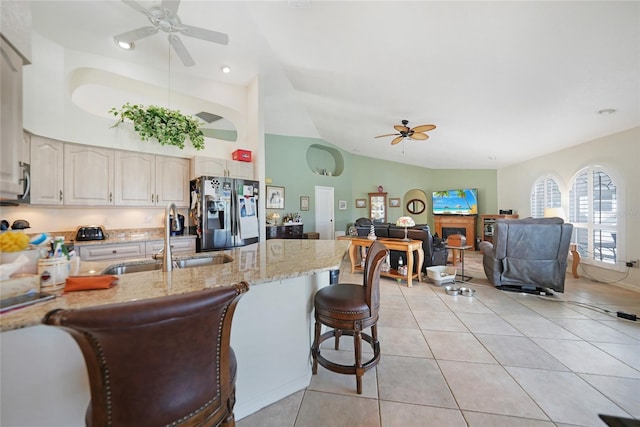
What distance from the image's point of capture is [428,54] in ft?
8.86

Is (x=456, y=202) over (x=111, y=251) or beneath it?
over

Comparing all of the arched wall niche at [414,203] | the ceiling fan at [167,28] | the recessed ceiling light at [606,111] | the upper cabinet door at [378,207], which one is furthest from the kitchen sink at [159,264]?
the arched wall niche at [414,203]

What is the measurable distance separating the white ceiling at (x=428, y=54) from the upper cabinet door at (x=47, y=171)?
4.19ft

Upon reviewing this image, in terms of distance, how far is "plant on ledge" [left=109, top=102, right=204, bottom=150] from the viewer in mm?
3018

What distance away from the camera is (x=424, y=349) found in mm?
2172

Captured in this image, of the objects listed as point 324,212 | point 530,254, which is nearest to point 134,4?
point 530,254

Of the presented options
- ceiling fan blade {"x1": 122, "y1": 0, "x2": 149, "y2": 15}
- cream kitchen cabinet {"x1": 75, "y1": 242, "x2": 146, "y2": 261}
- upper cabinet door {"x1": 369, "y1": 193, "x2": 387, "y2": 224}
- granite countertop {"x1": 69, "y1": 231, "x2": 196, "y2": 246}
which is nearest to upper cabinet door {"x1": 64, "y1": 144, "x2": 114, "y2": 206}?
granite countertop {"x1": 69, "y1": 231, "x2": 196, "y2": 246}

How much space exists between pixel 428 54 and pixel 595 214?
434 cm

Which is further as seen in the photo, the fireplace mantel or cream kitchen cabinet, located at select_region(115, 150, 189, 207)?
the fireplace mantel

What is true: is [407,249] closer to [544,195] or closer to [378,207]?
[544,195]

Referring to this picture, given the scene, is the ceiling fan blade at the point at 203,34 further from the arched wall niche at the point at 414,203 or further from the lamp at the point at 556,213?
the arched wall niche at the point at 414,203

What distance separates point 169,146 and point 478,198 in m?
Answer: 8.33

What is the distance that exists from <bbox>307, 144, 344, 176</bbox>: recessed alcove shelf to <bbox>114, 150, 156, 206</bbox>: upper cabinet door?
4.81m

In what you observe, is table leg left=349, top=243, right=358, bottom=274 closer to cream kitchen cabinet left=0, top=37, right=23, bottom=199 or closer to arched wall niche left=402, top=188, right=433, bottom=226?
cream kitchen cabinet left=0, top=37, right=23, bottom=199
